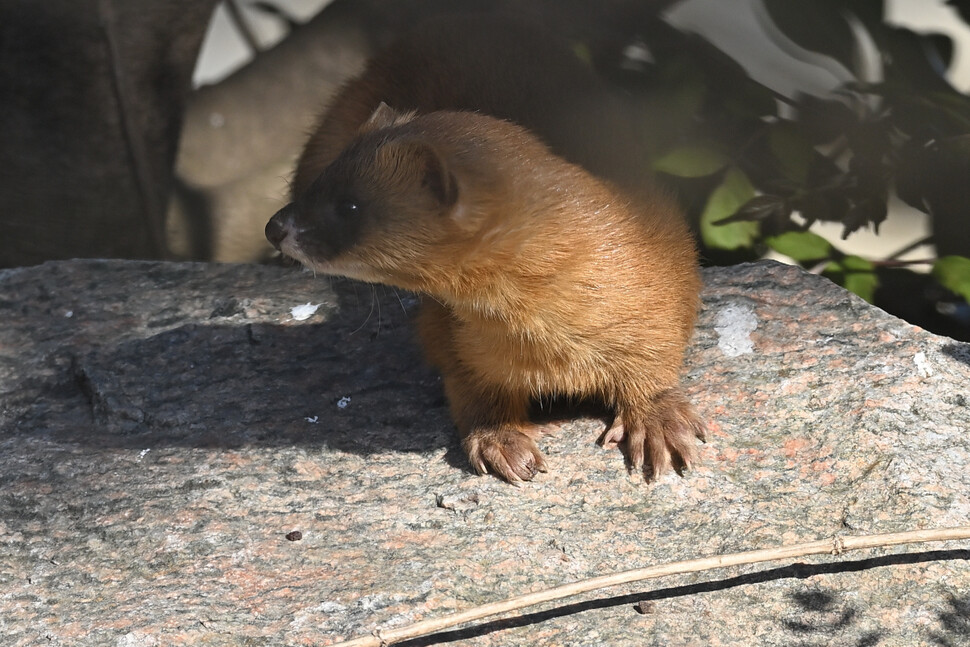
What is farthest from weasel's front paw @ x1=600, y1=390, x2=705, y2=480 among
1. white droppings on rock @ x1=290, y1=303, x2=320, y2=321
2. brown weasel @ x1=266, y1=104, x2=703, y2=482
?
white droppings on rock @ x1=290, y1=303, x2=320, y2=321

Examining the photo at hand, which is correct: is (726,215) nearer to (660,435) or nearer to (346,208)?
(660,435)

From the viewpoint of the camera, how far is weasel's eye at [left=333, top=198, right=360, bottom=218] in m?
2.34

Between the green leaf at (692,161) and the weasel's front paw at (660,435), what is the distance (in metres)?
1.11

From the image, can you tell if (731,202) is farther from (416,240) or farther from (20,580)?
(20,580)

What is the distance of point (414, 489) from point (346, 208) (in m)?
0.68

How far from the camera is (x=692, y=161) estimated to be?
11.8 feet

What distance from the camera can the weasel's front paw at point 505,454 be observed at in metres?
2.54

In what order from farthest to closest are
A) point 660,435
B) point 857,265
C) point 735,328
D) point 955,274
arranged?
point 857,265
point 955,274
point 735,328
point 660,435

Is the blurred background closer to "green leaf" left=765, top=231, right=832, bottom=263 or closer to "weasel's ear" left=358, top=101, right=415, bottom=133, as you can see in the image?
"green leaf" left=765, top=231, right=832, bottom=263

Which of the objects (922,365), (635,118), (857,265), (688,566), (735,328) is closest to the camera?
(688,566)

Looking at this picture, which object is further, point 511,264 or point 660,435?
point 660,435

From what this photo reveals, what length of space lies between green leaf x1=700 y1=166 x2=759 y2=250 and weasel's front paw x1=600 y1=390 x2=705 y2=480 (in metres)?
1.10

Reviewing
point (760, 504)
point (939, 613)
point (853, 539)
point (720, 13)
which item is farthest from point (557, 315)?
point (720, 13)

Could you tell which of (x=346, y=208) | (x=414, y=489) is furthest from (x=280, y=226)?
(x=414, y=489)
